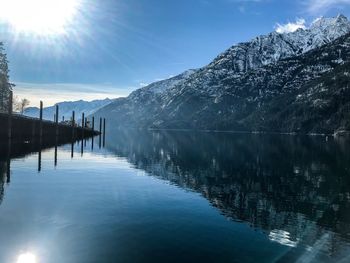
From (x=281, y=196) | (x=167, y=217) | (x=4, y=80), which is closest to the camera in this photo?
(x=167, y=217)

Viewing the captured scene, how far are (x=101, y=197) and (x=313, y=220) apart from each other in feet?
61.8

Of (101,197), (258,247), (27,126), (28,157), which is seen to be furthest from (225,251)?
(27,126)

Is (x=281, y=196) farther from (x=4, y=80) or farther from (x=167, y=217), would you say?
(x=4, y=80)

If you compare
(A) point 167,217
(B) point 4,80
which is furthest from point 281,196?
(B) point 4,80

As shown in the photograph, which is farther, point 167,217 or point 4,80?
point 4,80

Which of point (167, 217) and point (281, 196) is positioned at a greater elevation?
point (167, 217)

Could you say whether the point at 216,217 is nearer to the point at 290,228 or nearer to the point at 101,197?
the point at 290,228

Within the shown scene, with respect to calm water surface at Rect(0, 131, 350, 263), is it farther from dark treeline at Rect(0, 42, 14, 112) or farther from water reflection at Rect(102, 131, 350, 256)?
dark treeline at Rect(0, 42, 14, 112)

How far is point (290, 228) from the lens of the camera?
30.5m

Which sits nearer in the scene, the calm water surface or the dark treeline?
the calm water surface

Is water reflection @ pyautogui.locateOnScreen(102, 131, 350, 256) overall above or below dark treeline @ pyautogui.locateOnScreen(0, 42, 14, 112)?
below

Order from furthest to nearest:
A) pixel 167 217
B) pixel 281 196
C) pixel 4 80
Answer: pixel 4 80 → pixel 281 196 → pixel 167 217

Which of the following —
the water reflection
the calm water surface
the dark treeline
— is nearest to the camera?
the calm water surface

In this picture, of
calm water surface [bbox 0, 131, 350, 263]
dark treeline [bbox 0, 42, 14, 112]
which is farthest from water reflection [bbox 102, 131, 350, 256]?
dark treeline [bbox 0, 42, 14, 112]
